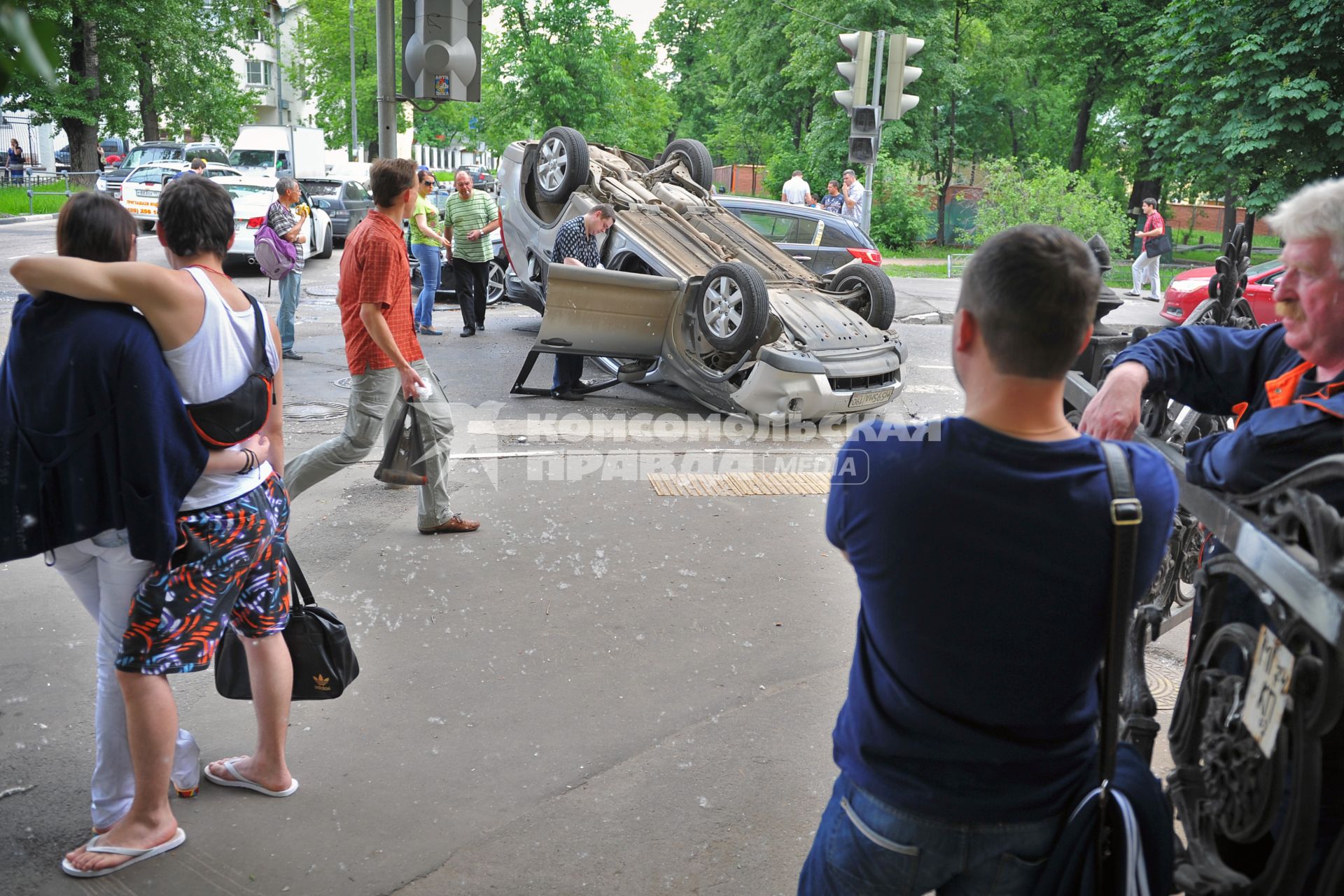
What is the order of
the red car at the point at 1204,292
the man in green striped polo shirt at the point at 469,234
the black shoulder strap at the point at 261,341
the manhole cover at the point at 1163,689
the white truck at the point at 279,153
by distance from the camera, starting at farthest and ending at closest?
the white truck at the point at 279,153
the red car at the point at 1204,292
the man in green striped polo shirt at the point at 469,234
the manhole cover at the point at 1163,689
the black shoulder strap at the point at 261,341

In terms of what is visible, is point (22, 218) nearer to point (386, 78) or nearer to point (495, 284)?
point (495, 284)

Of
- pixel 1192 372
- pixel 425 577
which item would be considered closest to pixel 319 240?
pixel 425 577

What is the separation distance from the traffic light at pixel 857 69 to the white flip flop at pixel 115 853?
13.8 meters

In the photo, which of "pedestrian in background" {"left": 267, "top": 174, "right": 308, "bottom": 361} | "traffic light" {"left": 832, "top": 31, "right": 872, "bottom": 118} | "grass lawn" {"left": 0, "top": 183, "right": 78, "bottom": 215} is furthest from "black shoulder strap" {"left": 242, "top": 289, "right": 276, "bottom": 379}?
"grass lawn" {"left": 0, "top": 183, "right": 78, "bottom": 215}

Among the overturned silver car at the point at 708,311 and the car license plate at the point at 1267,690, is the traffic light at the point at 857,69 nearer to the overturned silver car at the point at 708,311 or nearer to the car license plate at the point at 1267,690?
the overturned silver car at the point at 708,311

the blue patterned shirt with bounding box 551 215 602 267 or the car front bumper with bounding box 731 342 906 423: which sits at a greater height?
the blue patterned shirt with bounding box 551 215 602 267

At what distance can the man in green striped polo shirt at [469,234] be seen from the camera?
13.0 metres

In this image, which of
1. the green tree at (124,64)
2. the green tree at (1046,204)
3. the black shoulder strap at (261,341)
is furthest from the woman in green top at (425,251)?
the green tree at (124,64)

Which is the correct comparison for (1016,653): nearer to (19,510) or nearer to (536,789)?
(536,789)

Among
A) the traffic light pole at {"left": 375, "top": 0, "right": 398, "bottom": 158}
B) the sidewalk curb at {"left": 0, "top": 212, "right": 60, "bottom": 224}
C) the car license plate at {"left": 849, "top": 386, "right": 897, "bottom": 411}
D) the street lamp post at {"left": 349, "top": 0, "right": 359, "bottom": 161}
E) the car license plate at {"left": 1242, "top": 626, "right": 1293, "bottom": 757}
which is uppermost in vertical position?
the street lamp post at {"left": 349, "top": 0, "right": 359, "bottom": 161}

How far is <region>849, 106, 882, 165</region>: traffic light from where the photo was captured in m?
15.7

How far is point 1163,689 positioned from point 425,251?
1000cm

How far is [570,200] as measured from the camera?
1070cm

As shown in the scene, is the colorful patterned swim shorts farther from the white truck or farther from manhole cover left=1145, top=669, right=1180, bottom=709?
the white truck
